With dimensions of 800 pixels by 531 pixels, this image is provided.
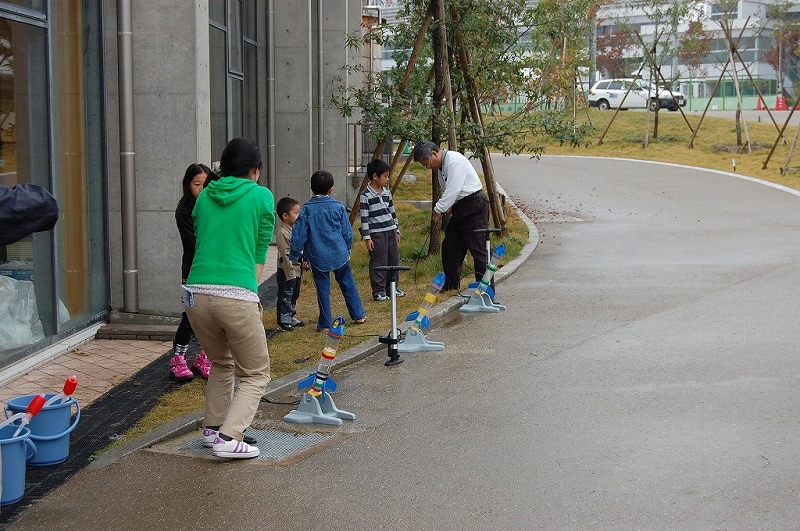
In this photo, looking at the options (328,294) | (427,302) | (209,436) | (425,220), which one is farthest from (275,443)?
(425,220)

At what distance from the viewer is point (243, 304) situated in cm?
603

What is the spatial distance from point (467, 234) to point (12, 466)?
7.05 m

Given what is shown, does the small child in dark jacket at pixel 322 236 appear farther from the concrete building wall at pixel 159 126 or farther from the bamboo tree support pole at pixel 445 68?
the bamboo tree support pole at pixel 445 68

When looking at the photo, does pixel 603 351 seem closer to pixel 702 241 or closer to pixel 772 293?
pixel 772 293

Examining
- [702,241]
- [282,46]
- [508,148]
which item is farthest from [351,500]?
[282,46]

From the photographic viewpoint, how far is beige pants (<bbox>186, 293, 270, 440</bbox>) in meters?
6.02

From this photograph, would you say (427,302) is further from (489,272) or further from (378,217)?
(378,217)

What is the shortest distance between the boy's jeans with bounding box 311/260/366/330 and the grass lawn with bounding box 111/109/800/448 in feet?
0.53

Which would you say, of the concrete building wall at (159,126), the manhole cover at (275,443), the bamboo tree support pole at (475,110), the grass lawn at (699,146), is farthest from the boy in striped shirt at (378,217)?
the grass lawn at (699,146)

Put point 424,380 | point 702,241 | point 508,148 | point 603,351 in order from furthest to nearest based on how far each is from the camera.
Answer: point 702,241 → point 508,148 → point 603,351 → point 424,380

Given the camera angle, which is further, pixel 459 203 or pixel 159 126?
pixel 459 203

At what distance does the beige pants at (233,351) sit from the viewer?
602 centimetres

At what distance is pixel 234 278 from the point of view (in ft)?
19.7

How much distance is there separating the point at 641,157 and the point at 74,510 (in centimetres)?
2874
